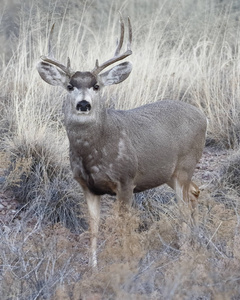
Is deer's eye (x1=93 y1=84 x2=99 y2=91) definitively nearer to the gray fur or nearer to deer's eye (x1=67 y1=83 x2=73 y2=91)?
the gray fur

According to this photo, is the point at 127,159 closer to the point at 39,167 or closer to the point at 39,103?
the point at 39,167

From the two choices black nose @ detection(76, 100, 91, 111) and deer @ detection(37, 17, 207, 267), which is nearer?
black nose @ detection(76, 100, 91, 111)

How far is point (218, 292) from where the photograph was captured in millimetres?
3928

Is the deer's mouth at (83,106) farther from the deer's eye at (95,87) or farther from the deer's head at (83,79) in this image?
the deer's eye at (95,87)

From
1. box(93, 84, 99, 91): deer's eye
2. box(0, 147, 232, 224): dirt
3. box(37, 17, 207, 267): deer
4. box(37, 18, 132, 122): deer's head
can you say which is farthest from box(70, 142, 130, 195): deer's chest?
box(0, 147, 232, 224): dirt

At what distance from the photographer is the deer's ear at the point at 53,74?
Answer: 5.98 meters

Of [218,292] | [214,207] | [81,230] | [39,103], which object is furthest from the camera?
[39,103]

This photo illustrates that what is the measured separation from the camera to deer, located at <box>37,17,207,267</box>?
5.73 metres

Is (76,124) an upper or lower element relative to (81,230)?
upper

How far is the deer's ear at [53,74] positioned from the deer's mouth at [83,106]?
1.55ft

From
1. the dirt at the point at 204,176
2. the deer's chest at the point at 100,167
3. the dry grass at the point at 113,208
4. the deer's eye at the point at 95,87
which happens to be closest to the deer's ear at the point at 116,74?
the deer's eye at the point at 95,87

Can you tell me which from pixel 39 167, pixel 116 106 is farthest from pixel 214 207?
pixel 116 106

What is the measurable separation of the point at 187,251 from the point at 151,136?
73.8 inches

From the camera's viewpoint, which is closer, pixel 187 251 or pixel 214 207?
pixel 187 251
